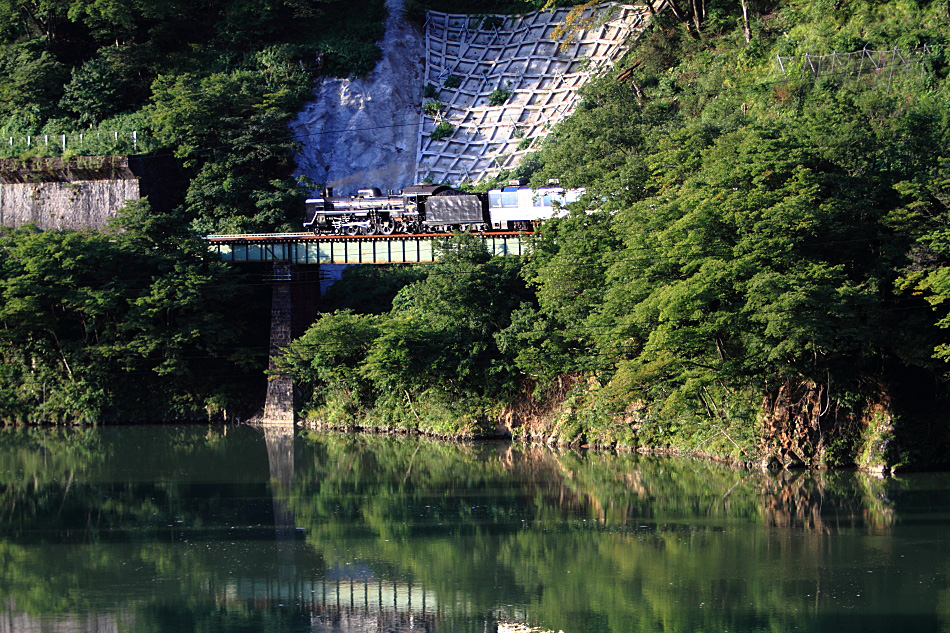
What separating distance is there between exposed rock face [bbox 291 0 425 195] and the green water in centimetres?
2588

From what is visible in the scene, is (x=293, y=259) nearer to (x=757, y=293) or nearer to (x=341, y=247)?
(x=341, y=247)

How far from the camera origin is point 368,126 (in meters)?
61.6

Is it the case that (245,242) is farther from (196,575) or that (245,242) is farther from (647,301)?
(196,575)

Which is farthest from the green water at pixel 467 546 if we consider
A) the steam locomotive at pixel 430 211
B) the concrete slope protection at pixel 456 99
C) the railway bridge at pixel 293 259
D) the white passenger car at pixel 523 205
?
the concrete slope protection at pixel 456 99

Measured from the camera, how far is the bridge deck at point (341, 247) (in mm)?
43500

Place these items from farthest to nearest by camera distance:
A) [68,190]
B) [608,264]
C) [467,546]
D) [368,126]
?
[368,126]
[68,190]
[608,264]
[467,546]

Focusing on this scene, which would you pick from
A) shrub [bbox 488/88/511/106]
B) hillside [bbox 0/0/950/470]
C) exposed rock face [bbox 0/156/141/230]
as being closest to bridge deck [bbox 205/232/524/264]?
hillside [bbox 0/0/950/470]

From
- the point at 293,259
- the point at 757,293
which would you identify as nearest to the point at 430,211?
the point at 293,259

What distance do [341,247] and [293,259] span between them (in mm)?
2493

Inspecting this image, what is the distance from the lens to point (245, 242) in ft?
155

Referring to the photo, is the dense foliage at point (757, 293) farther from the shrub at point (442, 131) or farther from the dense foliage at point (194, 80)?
the shrub at point (442, 131)

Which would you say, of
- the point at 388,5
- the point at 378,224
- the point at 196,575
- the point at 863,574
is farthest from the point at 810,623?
the point at 388,5

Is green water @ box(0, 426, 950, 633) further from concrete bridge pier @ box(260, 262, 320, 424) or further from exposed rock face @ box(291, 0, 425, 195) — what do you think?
exposed rock face @ box(291, 0, 425, 195)

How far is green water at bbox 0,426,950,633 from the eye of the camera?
65.1ft
